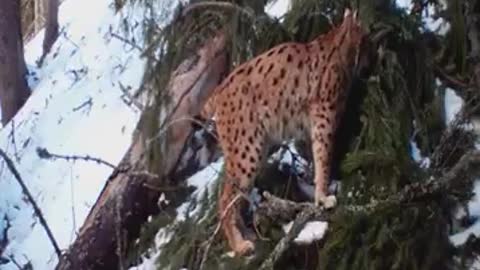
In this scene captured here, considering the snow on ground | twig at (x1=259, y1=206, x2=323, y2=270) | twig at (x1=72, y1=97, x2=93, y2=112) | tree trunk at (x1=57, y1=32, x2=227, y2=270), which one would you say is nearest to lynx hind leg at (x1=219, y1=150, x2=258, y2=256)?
twig at (x1=259, y1=206, x2=323, y2=270)

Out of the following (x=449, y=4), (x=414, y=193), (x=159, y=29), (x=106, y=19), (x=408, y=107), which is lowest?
(x=414, y=193)

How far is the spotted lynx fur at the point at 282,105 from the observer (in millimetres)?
5516

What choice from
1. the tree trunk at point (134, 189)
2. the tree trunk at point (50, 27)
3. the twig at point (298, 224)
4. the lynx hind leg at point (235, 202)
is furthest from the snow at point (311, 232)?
the tree trunk at point (50, 27)

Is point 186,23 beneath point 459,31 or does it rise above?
above

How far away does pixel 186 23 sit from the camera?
6461 millimetres

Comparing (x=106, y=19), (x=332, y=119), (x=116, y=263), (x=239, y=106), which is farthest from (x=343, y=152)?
(x=106, y=19)

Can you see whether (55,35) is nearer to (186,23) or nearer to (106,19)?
(106,19)

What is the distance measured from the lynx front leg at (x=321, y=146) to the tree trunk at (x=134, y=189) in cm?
155

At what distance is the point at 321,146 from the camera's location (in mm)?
5496

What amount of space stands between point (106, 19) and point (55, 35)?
1.16 meters

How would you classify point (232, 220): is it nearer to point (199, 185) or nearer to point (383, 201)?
point (199, 185)

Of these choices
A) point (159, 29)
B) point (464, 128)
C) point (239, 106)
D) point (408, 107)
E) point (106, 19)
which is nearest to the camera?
point (464, 128)

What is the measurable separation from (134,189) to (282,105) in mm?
1972

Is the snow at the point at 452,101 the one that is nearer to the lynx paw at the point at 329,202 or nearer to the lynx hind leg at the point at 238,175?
the lynx paw at the point at 329,202
